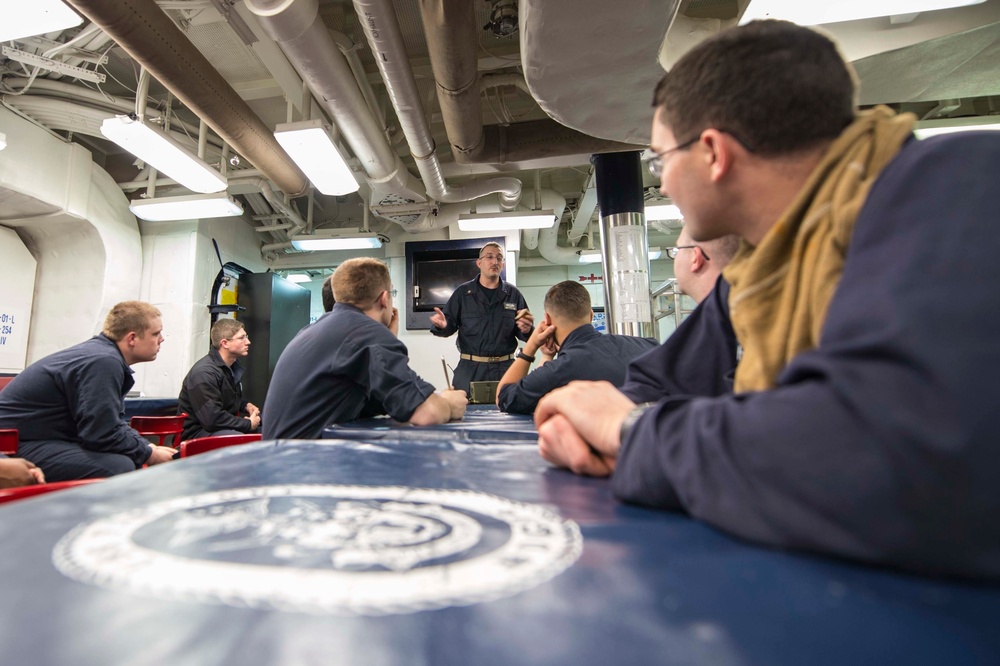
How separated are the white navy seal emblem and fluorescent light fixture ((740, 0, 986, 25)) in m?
2.26

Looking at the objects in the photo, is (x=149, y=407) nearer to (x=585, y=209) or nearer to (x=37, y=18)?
(x=37, y=18)

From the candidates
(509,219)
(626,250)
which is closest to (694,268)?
(626,250)

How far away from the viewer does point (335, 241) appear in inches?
215

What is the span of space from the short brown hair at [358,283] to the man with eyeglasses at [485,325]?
5.50 ft

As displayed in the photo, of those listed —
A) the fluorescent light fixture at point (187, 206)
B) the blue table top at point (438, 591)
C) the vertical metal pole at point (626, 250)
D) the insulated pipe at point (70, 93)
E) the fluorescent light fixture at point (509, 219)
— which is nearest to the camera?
the blue table top at point (438, 591)

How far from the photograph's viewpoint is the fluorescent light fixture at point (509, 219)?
15.8 ft

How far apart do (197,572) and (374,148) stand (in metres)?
3.71

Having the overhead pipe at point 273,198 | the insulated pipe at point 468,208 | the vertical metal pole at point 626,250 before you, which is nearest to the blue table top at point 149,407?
the overhead pipe at point 273,198

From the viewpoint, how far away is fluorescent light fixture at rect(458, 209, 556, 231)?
4805mm

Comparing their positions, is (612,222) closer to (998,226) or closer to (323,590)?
(998,226)

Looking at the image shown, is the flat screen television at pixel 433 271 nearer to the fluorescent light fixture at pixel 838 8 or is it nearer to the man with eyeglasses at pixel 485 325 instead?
the man with eyeglasses at pixel 485 325

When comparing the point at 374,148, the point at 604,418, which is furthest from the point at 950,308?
the point at 374,148

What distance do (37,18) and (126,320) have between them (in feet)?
4.69

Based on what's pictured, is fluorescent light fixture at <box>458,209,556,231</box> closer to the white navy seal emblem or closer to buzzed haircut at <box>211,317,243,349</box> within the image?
buzzed haircut at <box>211,317,243,349</box>
